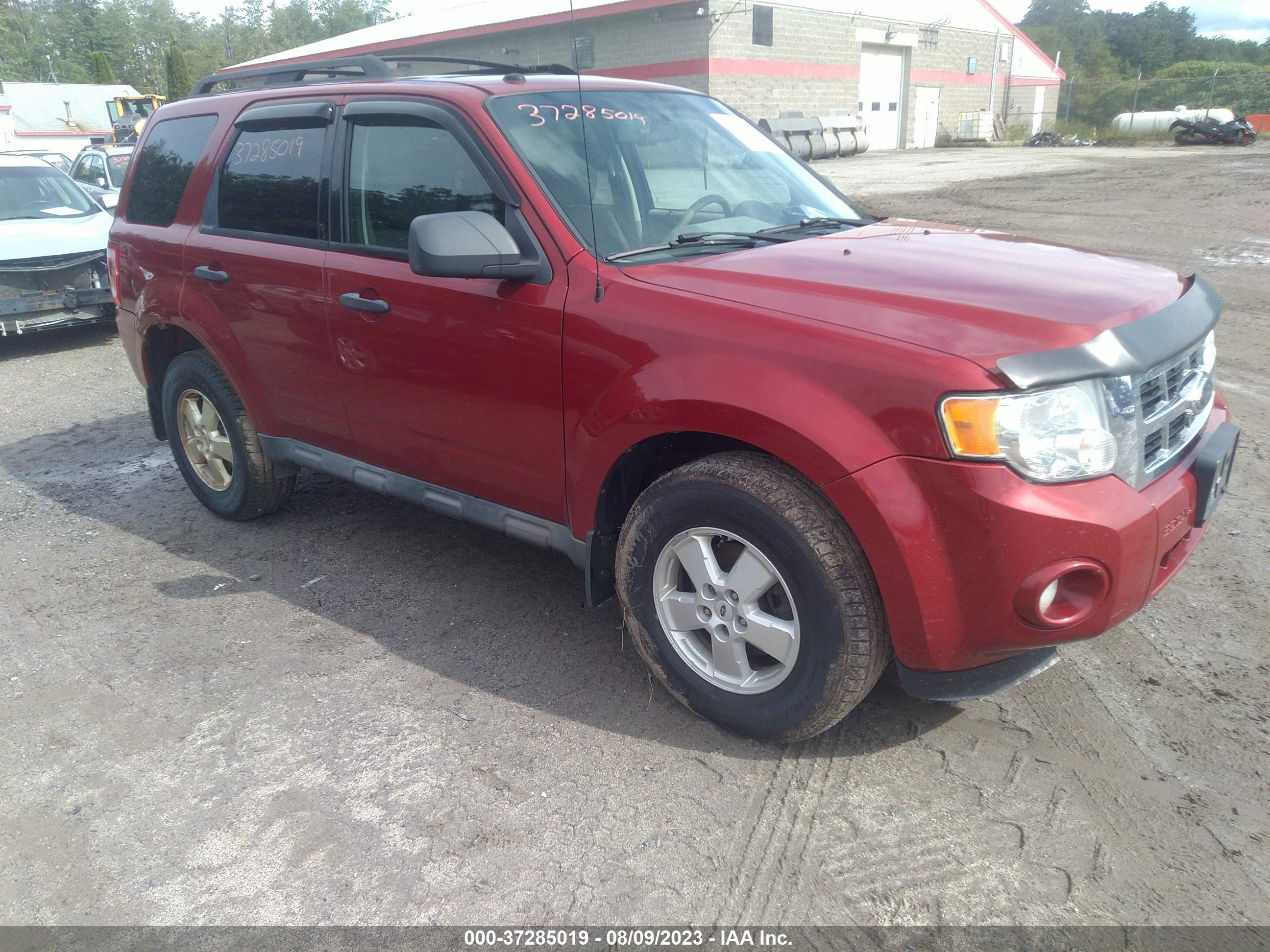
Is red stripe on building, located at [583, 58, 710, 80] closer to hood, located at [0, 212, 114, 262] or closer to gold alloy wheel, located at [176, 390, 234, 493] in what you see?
hood, located at [0, 212, 114, 262]

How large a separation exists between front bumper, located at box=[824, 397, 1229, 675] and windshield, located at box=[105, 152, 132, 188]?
49.9ft

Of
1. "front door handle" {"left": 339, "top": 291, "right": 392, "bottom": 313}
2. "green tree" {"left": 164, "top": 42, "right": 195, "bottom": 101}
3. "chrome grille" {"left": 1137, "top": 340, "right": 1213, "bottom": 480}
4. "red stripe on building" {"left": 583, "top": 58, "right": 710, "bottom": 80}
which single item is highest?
"green tree" {"left": 164, "top": 42, "right": 195, "bottom": 101}

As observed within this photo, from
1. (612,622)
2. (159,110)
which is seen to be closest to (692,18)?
(159,110)

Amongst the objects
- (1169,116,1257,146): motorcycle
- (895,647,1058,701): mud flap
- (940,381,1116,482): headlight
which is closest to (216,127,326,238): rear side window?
(940,381,1116,482): headlight

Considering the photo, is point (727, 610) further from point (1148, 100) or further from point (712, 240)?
point (1148, 100)

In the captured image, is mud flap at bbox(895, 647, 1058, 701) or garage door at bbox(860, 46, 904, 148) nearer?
mud flap at bbox(895, 647, 1058, 701)

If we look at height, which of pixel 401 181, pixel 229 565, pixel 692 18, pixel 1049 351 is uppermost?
pixel 692 18

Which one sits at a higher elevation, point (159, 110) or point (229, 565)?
point (159, 110)

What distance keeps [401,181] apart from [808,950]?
295cm

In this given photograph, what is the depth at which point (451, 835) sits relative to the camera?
9.11 feet

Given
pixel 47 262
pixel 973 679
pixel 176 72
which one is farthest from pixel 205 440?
pixel 176 72

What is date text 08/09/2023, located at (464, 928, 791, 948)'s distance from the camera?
7.79 feet

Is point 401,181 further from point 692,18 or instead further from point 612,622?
point 692,18

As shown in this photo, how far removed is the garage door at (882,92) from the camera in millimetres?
36375
